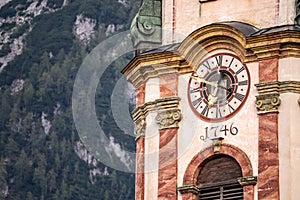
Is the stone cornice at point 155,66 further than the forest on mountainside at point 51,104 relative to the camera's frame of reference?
No

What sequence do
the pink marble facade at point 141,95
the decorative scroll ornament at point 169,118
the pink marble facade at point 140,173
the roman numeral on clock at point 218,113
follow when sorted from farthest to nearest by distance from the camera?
the pink marble facade at point 141,95 → the pink marble facade at point 140,173 → the decorative scroll ornament at point 169,118 → the roman numeral on clock at point 218,113

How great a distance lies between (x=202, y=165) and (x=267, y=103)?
2.05 m

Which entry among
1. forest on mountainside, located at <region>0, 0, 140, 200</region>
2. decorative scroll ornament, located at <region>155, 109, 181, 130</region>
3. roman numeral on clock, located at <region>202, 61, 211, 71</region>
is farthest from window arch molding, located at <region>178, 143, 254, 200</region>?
forest on mountainside, located at <region>0, 0, 140, 200</region>

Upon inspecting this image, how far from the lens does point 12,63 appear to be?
163m

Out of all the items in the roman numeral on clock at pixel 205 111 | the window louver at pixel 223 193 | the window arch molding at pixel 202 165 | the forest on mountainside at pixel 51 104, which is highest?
the forest on mountainside at pixel 51 104

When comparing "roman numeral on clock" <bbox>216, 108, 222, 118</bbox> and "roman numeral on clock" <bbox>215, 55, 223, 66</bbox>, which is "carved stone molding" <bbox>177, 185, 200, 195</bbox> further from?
"roman numeral on clock" <bbox>215, 55, 223, 66</bbox>

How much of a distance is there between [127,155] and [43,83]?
2290cm

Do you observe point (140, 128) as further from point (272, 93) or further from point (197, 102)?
point (272, 93)

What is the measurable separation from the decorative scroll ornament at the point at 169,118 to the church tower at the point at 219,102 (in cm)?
2

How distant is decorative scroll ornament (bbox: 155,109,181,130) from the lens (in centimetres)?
3484

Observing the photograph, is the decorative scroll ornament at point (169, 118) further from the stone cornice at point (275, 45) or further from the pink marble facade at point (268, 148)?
the stone cornice at point (275, 45)

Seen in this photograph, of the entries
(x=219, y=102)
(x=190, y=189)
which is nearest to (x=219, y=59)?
(x=219, y=102)

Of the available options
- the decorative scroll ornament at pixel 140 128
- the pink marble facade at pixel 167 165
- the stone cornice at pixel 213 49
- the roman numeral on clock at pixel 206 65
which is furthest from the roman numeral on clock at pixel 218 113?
the decorative scroll ornament at pixel 140 128

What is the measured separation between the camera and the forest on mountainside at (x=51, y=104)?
13562 centimetres
